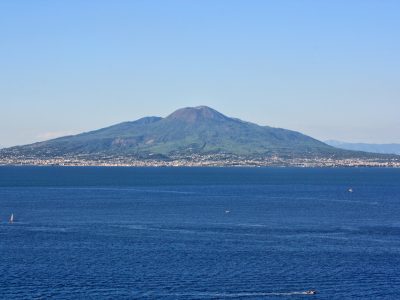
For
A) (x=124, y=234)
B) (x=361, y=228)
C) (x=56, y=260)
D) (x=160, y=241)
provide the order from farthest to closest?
(x=361, y=228), (x=124, y=234), (x=160, y=241), (x=56, y=260)

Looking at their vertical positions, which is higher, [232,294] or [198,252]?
[198,252]

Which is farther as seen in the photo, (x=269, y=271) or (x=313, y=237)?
(x=313, y=237)

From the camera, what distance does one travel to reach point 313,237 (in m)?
103

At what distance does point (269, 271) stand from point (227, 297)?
40.6 feet

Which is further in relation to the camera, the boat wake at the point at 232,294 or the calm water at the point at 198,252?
the calm water at the point at 198,252

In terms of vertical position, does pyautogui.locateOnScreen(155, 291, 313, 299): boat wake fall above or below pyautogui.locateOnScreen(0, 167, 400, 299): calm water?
below

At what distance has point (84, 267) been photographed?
78.8 m

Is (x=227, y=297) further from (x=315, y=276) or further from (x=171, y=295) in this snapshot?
(x=315, y=276)

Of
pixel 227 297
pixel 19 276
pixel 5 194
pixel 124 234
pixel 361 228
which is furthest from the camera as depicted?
pixel 5 194

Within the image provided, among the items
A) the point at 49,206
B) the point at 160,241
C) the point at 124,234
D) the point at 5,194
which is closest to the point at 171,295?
the point at 160,241

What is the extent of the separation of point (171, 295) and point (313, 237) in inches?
1587

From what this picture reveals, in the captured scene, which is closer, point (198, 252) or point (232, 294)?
point (232, 294)

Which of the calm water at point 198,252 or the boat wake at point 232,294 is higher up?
the calm water at point 198,252

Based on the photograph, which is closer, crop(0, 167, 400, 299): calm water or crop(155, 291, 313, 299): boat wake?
crop(155, 291, 313, 299): boat wake
